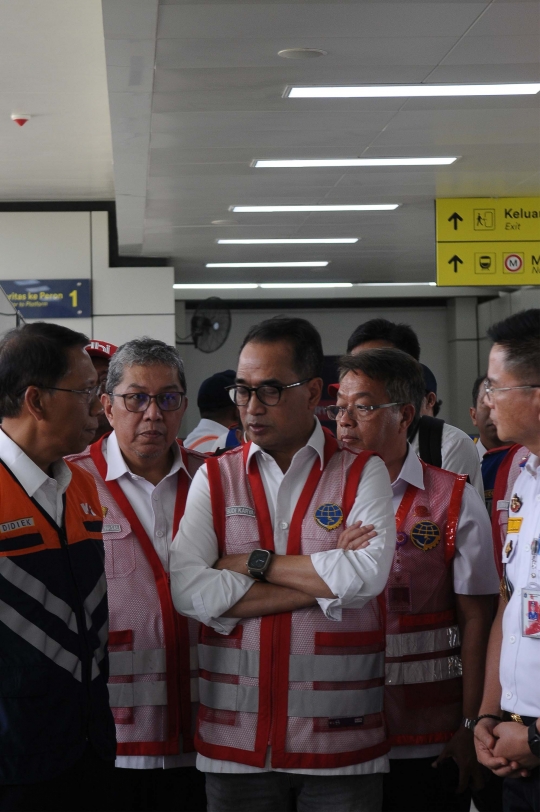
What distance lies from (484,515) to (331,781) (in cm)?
91

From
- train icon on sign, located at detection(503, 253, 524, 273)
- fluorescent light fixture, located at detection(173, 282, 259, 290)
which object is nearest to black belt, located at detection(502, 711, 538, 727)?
train icon on sign, located at detection(503, 253, 524, 273)

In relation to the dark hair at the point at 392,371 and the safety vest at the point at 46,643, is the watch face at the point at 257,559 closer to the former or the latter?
the safety vest at the point at 46,643

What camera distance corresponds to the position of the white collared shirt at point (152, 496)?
267 cm

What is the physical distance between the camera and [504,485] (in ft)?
12.0

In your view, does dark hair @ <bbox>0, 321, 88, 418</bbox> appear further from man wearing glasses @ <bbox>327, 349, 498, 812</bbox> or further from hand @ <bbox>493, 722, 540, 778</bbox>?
hand @ <bbox>493, 722, 540, 778</bbox>

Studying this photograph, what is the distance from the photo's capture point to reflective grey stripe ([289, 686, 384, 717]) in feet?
7.32

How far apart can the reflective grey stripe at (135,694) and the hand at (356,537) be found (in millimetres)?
699

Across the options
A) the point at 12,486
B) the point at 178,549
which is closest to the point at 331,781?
the point at 178,549

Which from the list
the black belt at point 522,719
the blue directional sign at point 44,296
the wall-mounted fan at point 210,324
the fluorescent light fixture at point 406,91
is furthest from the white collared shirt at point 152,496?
the wall-mounted fan at point 210,324

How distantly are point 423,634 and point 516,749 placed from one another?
548 millimetres

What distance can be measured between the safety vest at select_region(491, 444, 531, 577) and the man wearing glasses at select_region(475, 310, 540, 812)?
42.6 inches

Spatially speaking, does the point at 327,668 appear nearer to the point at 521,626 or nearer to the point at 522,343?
the point at 521,626

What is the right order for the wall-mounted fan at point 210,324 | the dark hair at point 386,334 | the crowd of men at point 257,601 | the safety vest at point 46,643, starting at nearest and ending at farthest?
the safety vest at point 46,643, the crowd of men at point 257,601, the dark hair at point 386,334, the wall-mounted fan at point 210,324

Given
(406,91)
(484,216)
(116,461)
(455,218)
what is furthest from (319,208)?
(116,461)
